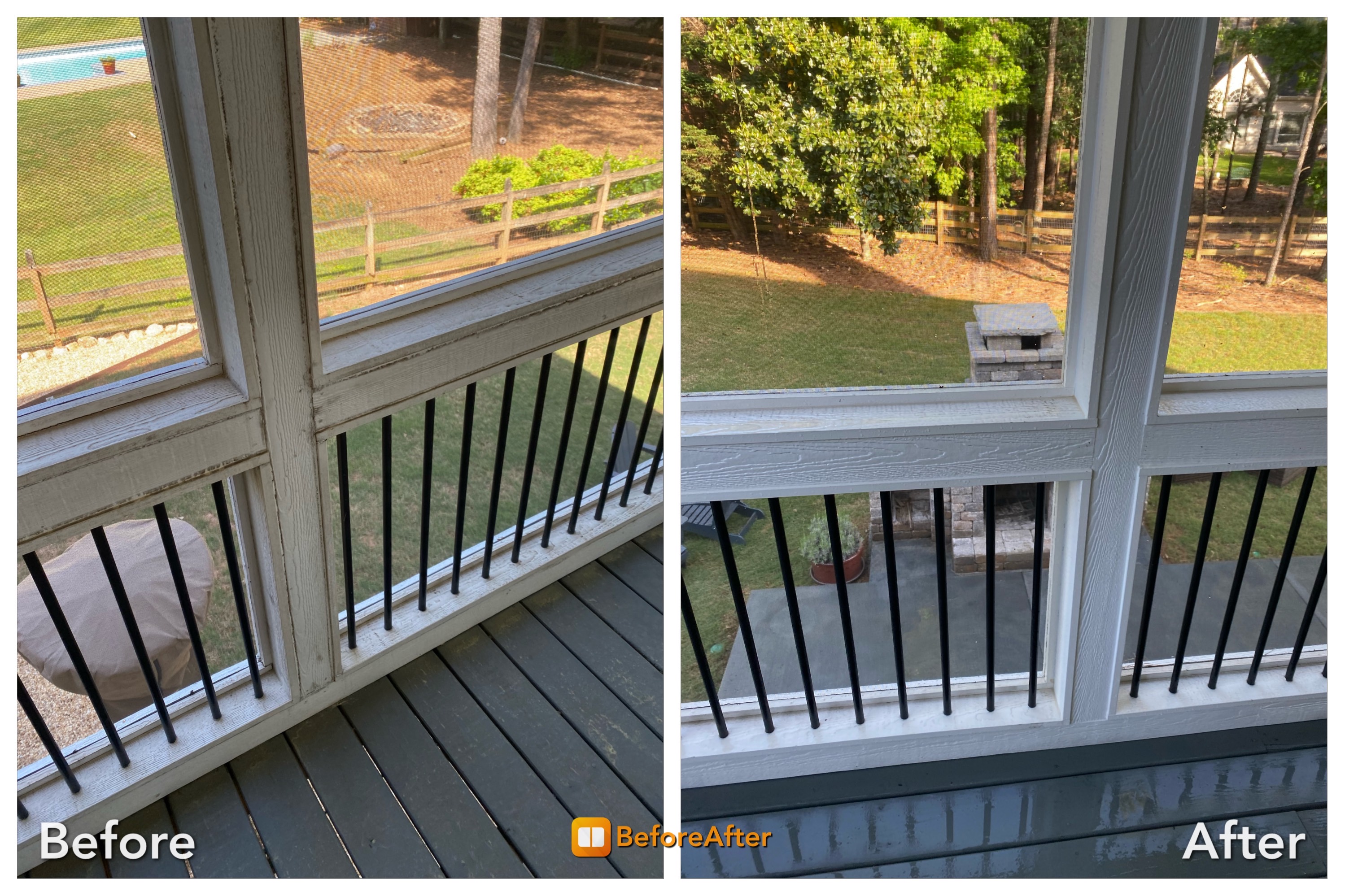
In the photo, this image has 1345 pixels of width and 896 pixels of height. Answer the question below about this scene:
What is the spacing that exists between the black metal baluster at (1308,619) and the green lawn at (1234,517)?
0.25ft

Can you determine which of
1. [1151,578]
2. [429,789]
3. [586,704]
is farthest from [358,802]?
[1151,578]

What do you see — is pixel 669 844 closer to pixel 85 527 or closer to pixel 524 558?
pixel 85 527

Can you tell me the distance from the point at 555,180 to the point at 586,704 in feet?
3.83

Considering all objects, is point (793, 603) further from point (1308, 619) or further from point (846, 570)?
point (1308, 619)

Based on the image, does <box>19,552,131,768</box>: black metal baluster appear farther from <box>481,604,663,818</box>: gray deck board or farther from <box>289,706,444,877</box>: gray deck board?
<box>481,604,663,818</box>: gray deck board

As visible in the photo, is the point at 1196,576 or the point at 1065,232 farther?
the point at 1196,576

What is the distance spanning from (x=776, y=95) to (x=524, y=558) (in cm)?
145

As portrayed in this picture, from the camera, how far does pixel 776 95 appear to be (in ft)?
3.65

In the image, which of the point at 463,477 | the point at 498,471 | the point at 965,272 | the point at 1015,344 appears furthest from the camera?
the point at 498,471

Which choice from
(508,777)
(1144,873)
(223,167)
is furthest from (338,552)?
(1144,873)

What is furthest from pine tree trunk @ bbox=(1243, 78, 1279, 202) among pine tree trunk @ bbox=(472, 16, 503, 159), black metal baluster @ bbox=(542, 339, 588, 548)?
black metal baluster @ bbox=(542, 339, 588, 548)

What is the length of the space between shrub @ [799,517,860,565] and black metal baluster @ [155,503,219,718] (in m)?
1.04

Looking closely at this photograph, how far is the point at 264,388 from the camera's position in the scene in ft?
4.55
